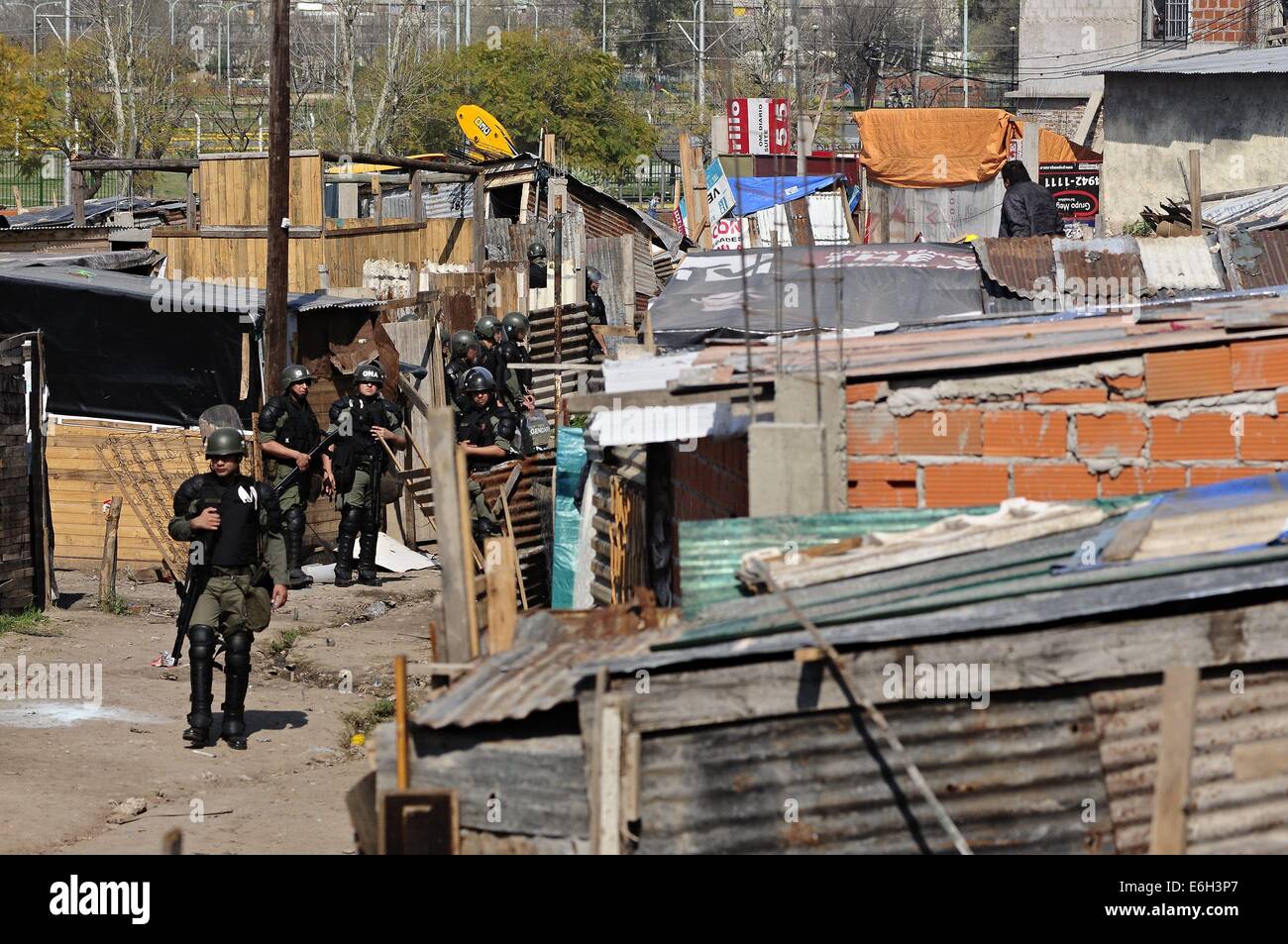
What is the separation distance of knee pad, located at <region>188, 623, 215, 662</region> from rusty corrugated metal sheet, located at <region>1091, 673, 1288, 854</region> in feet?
18.3

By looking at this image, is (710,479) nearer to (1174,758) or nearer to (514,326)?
(1174,758)

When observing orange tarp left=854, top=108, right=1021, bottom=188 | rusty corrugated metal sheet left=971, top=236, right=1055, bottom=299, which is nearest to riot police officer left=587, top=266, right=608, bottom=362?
orange tarp left=854, top=108, right=1021, bottom=188

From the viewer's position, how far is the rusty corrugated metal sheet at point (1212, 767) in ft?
16.8

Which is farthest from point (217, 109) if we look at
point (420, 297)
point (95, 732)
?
point (95, 732)

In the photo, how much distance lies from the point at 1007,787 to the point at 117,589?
10365 millimetres

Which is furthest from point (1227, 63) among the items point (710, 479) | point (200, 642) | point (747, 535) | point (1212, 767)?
point (1212, 767)

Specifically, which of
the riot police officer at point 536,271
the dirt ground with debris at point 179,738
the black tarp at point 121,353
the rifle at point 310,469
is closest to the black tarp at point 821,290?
the dirt ground with debris at point 179,738

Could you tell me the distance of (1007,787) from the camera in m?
5.16

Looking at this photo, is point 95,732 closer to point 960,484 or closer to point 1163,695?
point 960,484

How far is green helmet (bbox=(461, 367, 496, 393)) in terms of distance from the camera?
1328cm

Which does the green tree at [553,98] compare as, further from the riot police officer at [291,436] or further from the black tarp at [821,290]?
the black tarp at [821,290]

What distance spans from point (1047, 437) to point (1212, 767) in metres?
1.93

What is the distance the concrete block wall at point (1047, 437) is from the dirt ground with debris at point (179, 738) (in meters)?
3.12

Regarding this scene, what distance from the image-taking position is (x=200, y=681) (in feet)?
30.3
